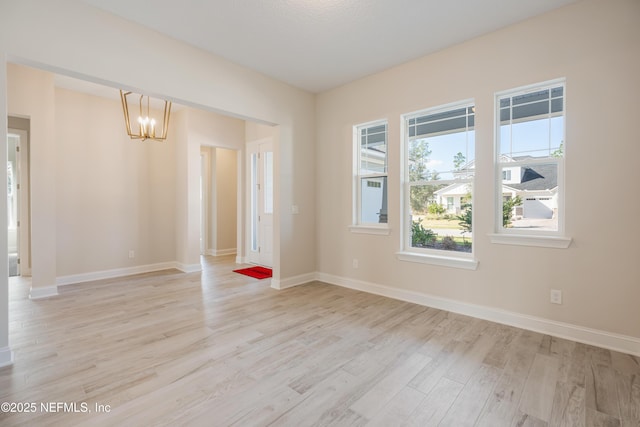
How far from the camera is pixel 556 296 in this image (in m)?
2.74

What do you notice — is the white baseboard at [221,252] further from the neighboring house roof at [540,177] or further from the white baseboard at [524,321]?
the neighboring house roof at [540,177]

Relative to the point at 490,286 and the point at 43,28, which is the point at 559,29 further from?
the point at 43,28

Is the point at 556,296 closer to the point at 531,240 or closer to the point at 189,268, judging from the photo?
the point at 531,240

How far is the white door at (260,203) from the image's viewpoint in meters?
5.93

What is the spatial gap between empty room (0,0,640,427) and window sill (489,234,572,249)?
0.02 metres

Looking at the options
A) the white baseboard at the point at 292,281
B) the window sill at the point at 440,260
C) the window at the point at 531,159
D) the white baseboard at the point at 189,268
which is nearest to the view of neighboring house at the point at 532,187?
the window at the point at 531,159

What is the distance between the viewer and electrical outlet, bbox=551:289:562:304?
8.95 ft

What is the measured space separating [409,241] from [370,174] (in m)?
1.11

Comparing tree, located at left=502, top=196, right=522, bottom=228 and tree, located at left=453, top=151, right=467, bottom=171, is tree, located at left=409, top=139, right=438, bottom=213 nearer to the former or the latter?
tree, located at left=453, top=151, right=467, bottom=171

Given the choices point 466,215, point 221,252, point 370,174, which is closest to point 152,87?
point 370,174

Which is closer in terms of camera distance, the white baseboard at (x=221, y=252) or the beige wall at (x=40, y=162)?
the beige wall at (x=40, y=162)

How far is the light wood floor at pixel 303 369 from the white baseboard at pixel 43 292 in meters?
0.27

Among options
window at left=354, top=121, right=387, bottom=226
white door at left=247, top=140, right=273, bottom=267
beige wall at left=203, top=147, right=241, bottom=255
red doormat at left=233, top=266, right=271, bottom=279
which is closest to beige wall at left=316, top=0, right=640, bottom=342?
window at left=354, top=121, right=387, bottom=226

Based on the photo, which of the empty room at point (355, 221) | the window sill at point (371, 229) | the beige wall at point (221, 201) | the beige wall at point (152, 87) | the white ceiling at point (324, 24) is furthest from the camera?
the beige wall at point (221, 201)
